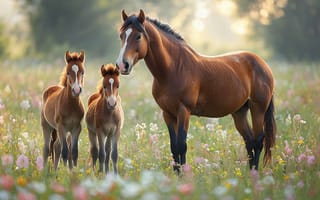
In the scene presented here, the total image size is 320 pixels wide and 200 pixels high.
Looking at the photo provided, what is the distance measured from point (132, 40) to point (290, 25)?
80.6 feet

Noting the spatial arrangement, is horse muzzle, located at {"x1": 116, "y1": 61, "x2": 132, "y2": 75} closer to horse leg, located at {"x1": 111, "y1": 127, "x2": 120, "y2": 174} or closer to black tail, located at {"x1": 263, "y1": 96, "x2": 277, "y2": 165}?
horse leg, located at {"x1": 111, "y1": 127, "x2": 120, "y2": 174}

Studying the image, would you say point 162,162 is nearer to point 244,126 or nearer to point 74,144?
point 74,144

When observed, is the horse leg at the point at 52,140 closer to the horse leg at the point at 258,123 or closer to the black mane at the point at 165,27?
the black mane at the point at 165,27

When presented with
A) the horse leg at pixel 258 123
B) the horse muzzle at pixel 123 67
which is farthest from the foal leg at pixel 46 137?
the horse leg at pixel 258 123

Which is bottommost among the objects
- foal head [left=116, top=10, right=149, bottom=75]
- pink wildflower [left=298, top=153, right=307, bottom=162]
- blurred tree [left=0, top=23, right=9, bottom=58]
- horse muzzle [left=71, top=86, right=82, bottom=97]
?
pink wildflower [left=298, top=153, right=307, bottom=162]

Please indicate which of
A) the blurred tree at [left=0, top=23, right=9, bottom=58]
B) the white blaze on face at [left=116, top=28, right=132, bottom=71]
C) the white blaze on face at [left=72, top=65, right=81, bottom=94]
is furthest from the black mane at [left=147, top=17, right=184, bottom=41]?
the blurred tree at [left=0, top=23, right=9, bottom=58]

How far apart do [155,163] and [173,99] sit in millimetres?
1119

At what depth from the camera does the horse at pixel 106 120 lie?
6582 mm

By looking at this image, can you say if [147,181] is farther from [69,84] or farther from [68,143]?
[68,143]

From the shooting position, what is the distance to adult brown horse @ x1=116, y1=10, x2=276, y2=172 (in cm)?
670

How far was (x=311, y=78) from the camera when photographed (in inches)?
657

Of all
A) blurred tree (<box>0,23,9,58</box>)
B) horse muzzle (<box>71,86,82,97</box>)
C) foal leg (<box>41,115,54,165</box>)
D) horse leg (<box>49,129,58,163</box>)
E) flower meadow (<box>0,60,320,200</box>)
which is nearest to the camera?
flower meadow (<box>0,60,320,200</box>)

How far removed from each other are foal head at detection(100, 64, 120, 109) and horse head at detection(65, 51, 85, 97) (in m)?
0.29

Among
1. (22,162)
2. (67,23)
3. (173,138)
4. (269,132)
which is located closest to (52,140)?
(22,162)
